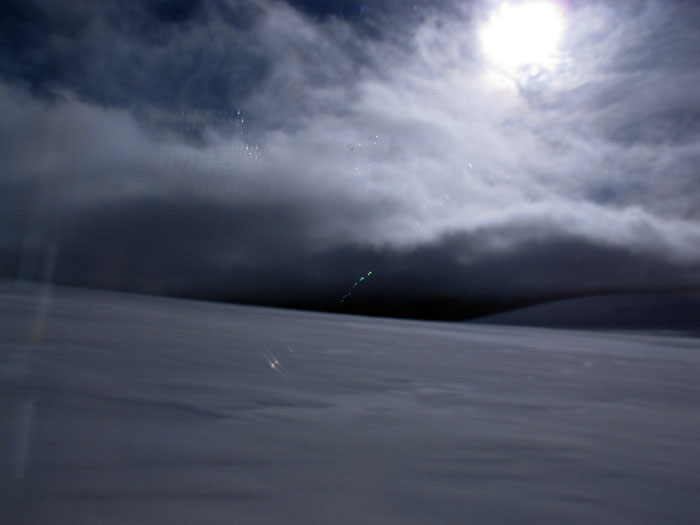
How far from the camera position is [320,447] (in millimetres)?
2477

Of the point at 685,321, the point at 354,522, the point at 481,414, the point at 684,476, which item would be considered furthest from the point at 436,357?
the point at 685,321

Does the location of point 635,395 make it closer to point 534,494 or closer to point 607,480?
point 607,480

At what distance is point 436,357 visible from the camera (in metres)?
7.96

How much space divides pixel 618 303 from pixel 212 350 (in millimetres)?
81610

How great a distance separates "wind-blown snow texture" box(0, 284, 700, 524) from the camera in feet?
5.57

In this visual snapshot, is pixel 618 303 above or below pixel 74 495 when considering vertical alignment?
above

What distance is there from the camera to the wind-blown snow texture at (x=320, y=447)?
1697mm

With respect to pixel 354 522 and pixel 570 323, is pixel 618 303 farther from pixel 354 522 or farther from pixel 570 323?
pixel 354 522

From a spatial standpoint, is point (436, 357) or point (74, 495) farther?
point (436, 357)

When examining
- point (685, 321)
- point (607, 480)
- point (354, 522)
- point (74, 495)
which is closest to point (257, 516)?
point (354, 522)

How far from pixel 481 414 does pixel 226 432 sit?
2075mm

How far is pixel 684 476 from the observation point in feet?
7.86

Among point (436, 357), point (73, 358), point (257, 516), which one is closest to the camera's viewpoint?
point (257, 516)

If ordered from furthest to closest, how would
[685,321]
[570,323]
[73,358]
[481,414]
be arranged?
1. [570,323]
2. [685,321]
3. [73,358]
4. [481,414]
